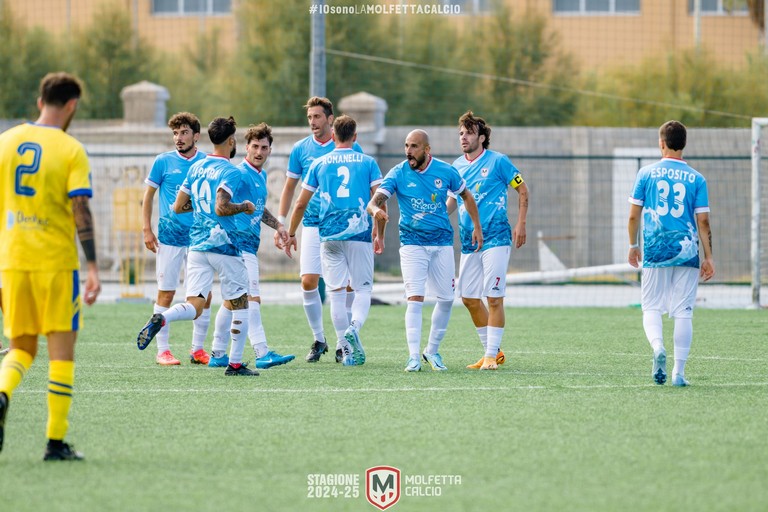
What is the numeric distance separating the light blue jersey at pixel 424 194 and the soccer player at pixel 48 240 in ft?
12.6

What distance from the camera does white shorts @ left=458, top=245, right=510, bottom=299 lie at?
1035 cm

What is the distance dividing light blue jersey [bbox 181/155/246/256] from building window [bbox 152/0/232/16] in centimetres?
3215

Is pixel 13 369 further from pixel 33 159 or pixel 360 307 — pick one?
pixel 360 307

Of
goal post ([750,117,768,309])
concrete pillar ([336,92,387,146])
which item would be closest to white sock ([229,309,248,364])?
goal post ([750,117,768,309])

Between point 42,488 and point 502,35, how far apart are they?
2918cm

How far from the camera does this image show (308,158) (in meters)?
11.4

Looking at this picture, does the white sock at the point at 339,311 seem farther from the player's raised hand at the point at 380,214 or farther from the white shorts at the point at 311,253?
the player's raised hand at the point at 380,214

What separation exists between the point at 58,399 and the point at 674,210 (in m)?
5.11

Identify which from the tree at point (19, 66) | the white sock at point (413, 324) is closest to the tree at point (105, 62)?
the tree at point (19, 66)

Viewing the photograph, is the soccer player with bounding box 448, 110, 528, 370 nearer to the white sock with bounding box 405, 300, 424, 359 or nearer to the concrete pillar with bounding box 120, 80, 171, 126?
the white sock with bounding box 405, 300, 424, 359

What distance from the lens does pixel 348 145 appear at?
420 inches

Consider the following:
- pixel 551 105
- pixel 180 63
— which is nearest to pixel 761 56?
pixel 551 105

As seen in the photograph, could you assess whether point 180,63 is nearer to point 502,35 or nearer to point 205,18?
point 205,18

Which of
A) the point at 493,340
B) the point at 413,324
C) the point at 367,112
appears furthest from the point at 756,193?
the point at 367,112
